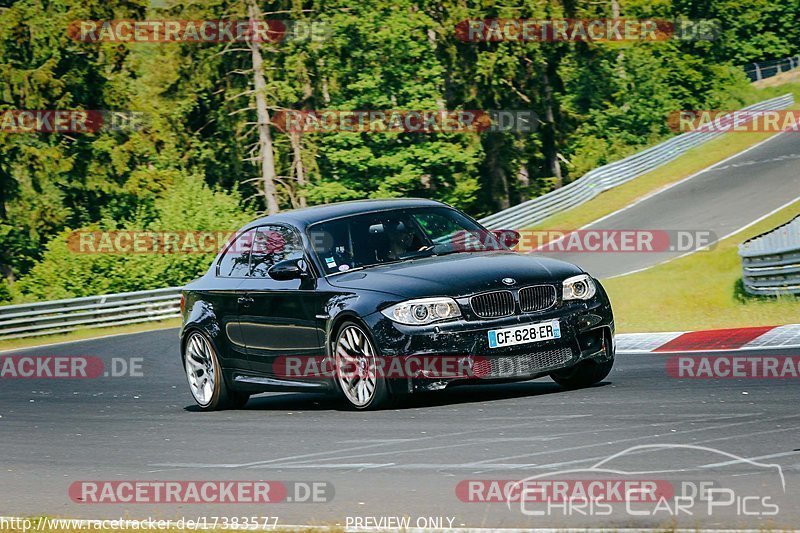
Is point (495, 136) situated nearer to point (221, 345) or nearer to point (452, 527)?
point (221, 345)

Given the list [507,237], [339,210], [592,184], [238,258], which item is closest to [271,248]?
[238,258]

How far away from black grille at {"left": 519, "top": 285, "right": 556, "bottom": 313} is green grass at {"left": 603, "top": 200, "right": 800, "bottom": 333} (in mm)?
8075

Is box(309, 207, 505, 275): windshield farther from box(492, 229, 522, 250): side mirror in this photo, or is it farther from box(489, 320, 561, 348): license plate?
box(489, 320, 561, 348): license plate

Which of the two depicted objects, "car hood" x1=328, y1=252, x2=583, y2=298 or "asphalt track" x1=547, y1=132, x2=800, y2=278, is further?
"asphalt track" x1=547, y1=132, x2=800, y2=278

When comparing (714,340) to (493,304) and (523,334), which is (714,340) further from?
(493,304)

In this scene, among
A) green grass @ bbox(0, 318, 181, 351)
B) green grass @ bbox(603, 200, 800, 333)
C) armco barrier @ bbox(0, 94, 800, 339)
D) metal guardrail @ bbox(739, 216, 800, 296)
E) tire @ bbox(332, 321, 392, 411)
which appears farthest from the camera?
armco barrier @ bbox(0, 94, 800, 339)

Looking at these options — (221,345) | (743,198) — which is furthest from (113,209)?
(221,345)

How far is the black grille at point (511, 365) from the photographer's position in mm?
9766

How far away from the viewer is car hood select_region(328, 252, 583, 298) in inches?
389

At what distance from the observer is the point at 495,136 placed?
63.2 m

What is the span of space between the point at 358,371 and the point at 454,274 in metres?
1.04

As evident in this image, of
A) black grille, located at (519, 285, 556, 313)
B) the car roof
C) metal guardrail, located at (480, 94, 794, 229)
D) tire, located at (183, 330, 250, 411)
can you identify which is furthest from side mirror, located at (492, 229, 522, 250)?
metal guardrail, located at (480, 94, 794, 229)

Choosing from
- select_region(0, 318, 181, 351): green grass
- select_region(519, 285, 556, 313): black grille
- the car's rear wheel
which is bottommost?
select_region(0, 318, 181, 351): green grass

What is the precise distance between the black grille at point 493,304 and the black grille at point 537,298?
0.10 meters
